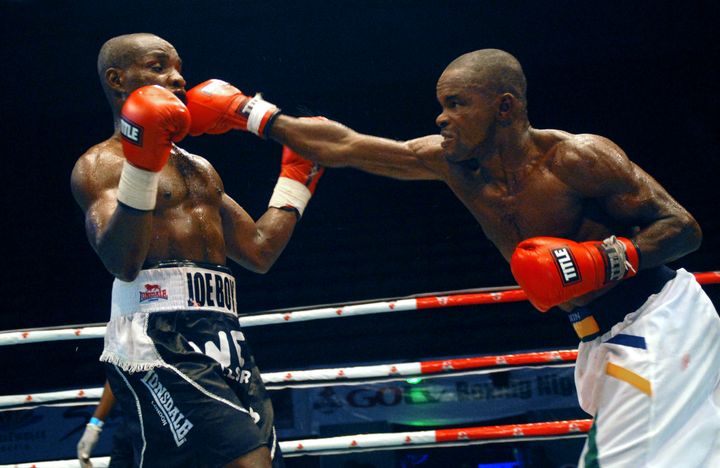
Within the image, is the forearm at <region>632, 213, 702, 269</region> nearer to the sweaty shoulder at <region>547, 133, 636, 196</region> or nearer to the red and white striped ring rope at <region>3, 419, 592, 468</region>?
the sweaty shoulder at <region>547, 133, 636, 196</region>

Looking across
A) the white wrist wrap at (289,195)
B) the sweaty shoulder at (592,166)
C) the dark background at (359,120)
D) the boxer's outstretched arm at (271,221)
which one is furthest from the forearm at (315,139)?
the dark background at (359,120)

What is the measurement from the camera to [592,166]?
211cm

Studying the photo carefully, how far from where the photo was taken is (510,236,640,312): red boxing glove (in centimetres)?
196

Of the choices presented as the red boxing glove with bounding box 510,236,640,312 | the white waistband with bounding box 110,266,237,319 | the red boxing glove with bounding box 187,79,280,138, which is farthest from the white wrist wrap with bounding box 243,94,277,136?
the red boxing glove with bounding box 510,236,640,312

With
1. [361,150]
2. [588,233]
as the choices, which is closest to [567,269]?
[588,233]

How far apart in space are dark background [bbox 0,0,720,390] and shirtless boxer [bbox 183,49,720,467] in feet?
10.5

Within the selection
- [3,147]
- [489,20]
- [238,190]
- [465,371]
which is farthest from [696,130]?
[3,147]

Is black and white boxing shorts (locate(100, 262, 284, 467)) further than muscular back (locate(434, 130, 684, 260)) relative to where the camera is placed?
No

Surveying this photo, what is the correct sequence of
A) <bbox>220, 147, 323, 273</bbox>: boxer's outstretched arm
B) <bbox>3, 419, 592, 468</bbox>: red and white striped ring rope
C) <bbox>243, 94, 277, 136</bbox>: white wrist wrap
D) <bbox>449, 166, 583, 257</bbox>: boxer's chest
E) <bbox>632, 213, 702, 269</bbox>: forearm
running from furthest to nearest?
<bbox>3, 419, 592, 468</bbox>: red and white striped ring rope
<bbox>220, 147, 323, 273</bbox>: boxer's outstretched arm
<bbox>243, 94, 277, 136</bbox>: white wrist wrap
<bbox>449, 166, 583, 257</bbox>: boxer's chest
<bbox>632, 213, 702, 269</bbox>: forearm

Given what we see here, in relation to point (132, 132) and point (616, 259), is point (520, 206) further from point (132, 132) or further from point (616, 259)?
point (132, 132)

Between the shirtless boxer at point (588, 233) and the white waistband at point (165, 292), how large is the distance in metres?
0.47

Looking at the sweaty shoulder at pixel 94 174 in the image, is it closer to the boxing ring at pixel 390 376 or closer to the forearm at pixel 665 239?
the boxing ring at pixel 390 376

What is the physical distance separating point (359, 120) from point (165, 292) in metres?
4.46

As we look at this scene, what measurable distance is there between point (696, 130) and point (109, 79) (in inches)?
200
